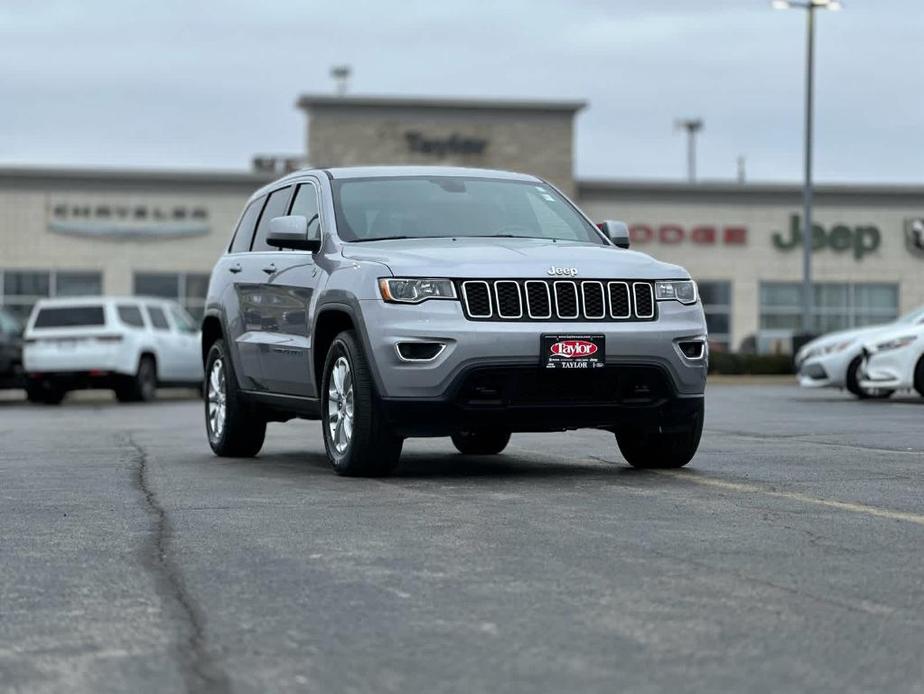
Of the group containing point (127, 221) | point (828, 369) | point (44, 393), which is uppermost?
point (127, 221)

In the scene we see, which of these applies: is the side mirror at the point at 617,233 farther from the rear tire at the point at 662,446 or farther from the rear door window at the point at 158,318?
the rear door window at the point at 158,318

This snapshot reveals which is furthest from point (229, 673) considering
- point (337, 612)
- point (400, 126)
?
point (400, 126)

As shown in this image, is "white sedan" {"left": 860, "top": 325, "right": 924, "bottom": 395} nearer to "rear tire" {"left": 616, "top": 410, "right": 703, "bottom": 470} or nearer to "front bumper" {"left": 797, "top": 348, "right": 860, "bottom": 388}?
"front bumper" {"left": 797, "top": 348, "right": 860, "bottom": 388}

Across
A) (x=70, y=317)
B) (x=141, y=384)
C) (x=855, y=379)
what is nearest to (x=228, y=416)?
(x=855, y=379)

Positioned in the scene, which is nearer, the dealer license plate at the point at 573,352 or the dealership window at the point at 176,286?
the dealer license plate at the point at 573,352

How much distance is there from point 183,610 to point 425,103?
50228mm

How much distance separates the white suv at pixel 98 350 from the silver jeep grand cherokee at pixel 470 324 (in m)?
16.4

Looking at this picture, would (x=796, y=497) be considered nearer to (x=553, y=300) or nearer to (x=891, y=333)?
(x=553, y=300)

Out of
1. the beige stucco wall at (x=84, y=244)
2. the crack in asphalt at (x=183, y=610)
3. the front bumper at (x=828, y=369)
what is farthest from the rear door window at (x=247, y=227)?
the beige stucco wall at (x=84, y=244)

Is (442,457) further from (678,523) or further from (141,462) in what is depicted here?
(678,523)

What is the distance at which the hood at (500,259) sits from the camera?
9.92 meters

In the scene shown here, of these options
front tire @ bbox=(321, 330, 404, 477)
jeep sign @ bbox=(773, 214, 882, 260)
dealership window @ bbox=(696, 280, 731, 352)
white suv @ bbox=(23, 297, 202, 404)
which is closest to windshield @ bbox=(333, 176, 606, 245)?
front tire @ bbox=(321, 330, 404, 477)

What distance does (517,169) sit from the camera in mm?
54781

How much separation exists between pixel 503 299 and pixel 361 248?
115 centimetres
